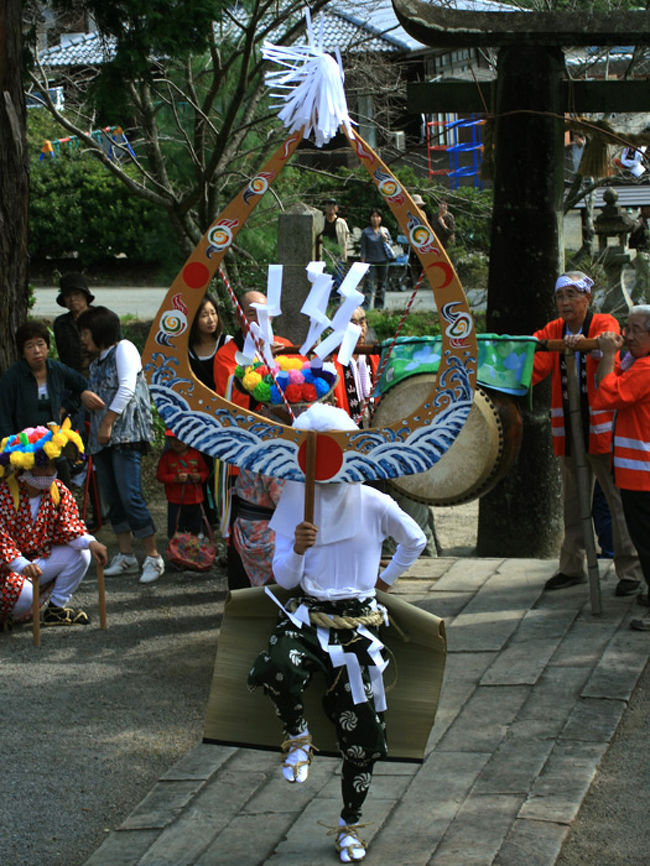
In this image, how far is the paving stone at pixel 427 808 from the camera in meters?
4.11

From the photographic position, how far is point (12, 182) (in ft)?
28.3

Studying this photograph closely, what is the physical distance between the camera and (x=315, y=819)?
4402 millimetres

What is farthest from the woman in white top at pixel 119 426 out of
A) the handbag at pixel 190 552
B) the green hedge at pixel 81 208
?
the green hedge at pixel 81 208

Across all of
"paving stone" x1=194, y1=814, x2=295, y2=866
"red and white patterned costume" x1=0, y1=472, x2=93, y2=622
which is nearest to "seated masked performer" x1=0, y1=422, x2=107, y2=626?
"red and white patterned costume" x1=0, y1=472, x2=93, y2=622

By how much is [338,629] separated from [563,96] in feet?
16.6

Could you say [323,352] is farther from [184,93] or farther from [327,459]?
[184,93]

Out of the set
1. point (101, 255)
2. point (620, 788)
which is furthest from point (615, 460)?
point (101, 255)

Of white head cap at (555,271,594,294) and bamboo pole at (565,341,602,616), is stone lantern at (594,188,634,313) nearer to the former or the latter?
white head cap at (555,271,594,294)

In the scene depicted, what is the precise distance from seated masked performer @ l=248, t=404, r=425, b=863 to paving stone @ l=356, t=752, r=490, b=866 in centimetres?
14

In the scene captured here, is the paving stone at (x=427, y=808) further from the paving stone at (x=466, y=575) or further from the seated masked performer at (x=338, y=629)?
the paving stone at (x=466, y=575)

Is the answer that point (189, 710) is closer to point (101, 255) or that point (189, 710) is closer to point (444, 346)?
point (444, 346)

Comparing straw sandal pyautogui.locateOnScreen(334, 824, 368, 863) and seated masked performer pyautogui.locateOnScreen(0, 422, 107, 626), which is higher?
seated masked performer pyautogui.locateOnScreen(0, 422, 107, 626)

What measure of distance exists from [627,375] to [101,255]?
18.0 meters

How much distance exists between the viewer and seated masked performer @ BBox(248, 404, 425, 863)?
13.2ft
